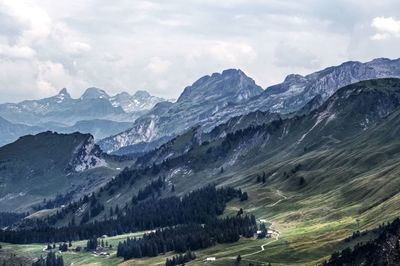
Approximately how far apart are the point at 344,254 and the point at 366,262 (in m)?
18.0

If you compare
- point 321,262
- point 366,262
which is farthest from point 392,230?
point 321,262

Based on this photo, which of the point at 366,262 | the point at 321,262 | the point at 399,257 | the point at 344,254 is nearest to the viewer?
the point at 399,257

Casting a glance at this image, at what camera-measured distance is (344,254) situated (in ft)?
598

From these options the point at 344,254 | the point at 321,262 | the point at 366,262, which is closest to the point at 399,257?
the point at 366,262

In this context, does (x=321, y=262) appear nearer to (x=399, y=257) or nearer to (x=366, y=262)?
(x=366, y=262)

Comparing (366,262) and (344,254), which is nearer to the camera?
(366,262)

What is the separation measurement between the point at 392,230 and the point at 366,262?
13.2 meters

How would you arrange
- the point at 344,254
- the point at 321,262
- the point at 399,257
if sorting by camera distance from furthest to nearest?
the point at 321,262, the point at 344,254, the point at 399,257

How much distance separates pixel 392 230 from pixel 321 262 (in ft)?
102

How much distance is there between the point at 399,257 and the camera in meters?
153

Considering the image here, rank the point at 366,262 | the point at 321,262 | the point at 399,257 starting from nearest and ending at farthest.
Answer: the point at 399,257
the point at 366,262
the point at 321,262

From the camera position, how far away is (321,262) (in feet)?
640

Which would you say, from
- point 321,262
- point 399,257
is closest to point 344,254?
point 321,262

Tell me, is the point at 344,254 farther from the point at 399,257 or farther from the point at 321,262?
the point at 399,257
